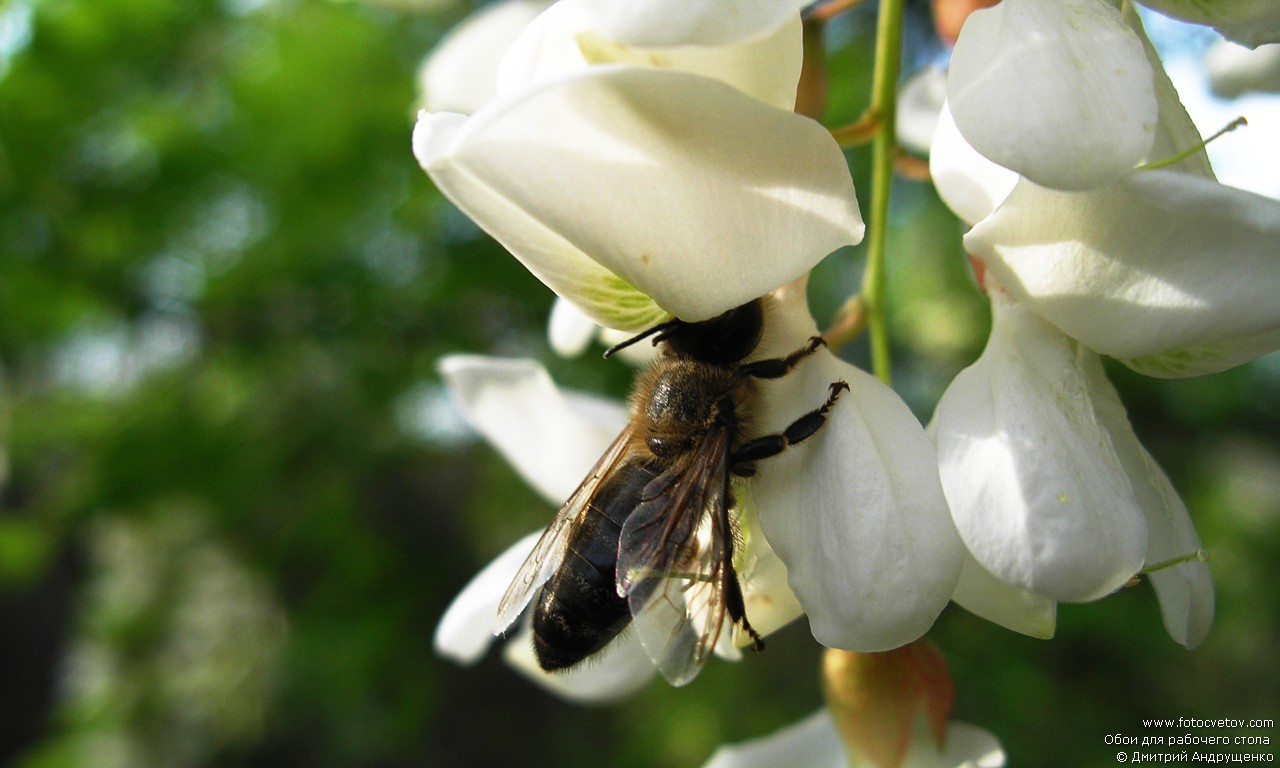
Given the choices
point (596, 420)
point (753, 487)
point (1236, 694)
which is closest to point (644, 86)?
point (753, 487)

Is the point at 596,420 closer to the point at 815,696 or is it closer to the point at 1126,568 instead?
the point at 1126,568

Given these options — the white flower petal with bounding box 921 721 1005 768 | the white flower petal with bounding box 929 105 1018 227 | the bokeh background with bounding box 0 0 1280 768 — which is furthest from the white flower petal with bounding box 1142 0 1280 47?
the bokeh background with bounding box 0 0 1280 768

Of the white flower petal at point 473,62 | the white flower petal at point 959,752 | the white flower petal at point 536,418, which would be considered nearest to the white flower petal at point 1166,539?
the white flower petal at point 959,752

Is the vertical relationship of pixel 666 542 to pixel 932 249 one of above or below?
above

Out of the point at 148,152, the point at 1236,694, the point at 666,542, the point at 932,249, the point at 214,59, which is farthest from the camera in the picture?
the point at 1236,694

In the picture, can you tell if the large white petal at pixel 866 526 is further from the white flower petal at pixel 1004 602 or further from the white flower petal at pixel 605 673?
the white flower petal at pixel 605 673

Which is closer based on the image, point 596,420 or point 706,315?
point 706,315

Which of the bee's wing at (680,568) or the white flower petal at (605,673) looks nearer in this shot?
the bee's wing at (680,568)

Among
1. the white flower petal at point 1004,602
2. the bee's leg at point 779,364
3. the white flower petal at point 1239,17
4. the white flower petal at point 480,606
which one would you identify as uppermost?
the white flower petal at point 1239,17
